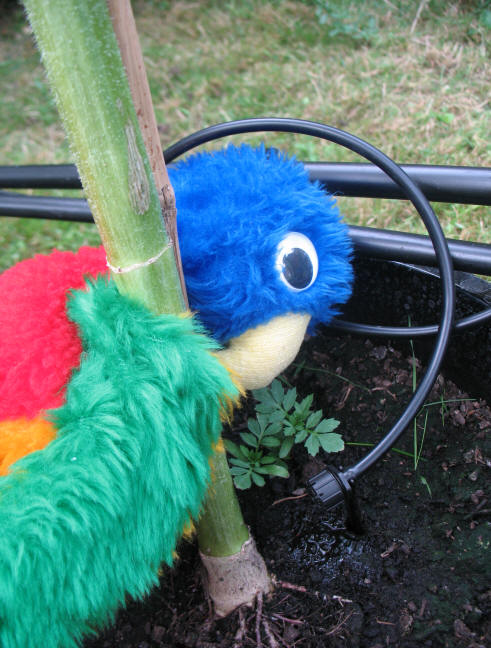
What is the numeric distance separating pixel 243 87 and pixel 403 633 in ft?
5.22

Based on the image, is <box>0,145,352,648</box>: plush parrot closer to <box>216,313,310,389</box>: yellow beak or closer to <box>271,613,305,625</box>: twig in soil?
<box>216,313,310,389</box>: yellow beak

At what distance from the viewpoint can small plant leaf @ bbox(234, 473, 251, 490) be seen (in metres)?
0.74

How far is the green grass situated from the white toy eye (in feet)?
2.15

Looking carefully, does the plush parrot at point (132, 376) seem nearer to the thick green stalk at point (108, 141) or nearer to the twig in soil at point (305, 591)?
the thick green stalk at point (108, 141)

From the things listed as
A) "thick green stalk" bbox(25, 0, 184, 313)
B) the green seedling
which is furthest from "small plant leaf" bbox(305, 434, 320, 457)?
"thick green stalk" bbox(25, 0, 184, 313)

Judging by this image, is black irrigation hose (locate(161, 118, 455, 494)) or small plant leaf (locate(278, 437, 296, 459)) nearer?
black irrigation hose (locate(161, 118, 455, 494))

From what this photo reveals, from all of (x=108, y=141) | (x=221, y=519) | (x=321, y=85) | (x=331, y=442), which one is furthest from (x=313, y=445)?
(x=321, y=85)

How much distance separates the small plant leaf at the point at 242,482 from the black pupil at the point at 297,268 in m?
0.31

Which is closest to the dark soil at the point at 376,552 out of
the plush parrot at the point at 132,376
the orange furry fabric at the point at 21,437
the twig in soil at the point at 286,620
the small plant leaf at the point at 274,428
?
the twig in soil at the point at 286,620

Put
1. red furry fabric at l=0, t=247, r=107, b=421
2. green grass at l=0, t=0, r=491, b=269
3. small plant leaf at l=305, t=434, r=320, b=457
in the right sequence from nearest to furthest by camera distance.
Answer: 1. red furry fabric at l=0, t=247, r=107, b=421
2. small plant leaf at l=305, t=434, r=320, b=457
3. green grass at l=0, t=0, r=491, b=269

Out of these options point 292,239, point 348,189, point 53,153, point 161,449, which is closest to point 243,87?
point 53,153

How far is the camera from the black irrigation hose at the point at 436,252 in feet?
1.90

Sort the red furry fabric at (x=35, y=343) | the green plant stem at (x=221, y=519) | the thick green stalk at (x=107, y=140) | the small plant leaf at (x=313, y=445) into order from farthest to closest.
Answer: the small plant leaf at (x=313, y=445)
the green plant stem at (x=221, y=519)
the red furry fabric at (x=35, y=343)
the thick green stalk at (x=107, y=140)

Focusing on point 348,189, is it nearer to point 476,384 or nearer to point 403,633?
point 476,384
